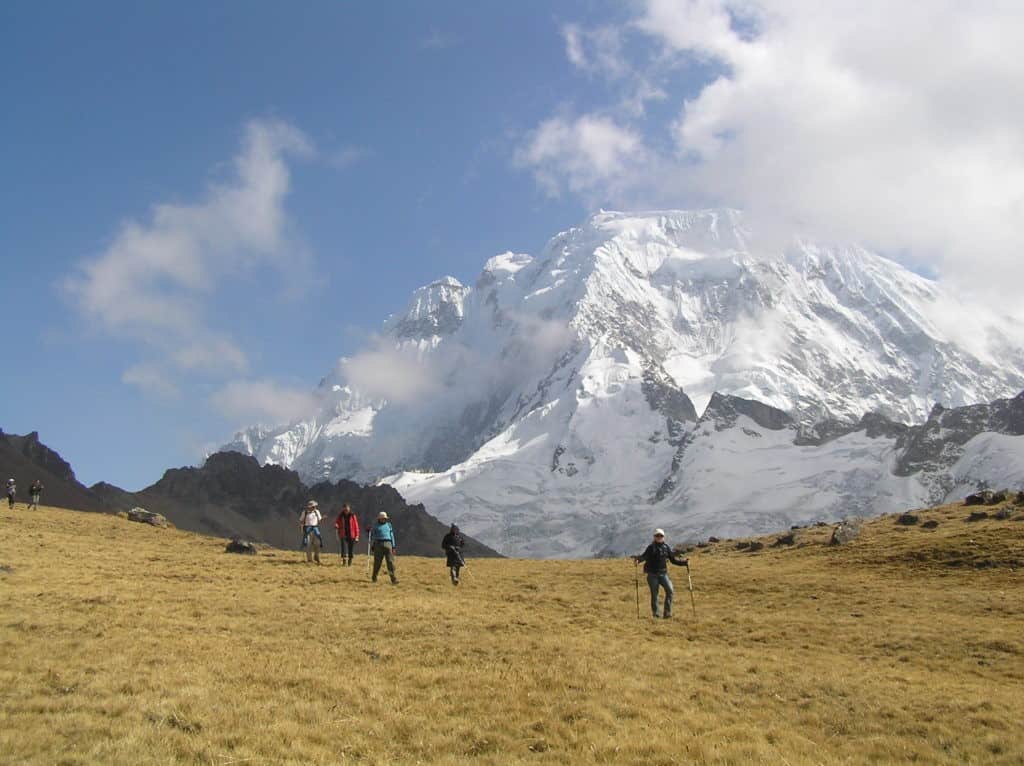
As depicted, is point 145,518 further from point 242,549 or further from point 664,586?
point 664,586

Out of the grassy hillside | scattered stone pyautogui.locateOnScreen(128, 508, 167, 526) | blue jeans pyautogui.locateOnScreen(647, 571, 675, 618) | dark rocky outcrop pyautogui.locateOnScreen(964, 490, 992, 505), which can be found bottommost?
the grassy hillside

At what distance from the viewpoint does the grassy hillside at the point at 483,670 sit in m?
13.8

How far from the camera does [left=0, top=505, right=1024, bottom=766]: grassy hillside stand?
45.2ft

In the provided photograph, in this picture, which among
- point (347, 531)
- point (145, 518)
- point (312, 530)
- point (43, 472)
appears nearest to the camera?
point (347, 531)

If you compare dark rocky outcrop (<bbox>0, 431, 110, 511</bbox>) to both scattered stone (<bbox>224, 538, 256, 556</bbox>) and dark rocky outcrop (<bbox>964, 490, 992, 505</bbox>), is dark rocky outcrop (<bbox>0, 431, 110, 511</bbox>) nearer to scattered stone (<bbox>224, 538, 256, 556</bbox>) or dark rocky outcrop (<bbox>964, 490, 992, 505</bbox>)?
scattered stone (<bbox>224, 538, 256, 556</bbox>)

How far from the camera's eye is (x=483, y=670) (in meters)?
18.5

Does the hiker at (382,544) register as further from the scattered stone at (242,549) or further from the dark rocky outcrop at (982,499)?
the dark rocky outcrop at (982,499)

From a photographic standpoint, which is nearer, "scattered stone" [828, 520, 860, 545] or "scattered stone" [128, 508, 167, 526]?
"scattered stone" [828, 520, 860, 545]

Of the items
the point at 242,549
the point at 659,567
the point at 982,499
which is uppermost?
the point at 982,499

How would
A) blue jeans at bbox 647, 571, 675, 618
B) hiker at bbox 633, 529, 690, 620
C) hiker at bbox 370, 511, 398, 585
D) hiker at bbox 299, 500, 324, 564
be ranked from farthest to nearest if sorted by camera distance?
hiker at bbox 299, 500, 324, 564 → hiker at bbox 370, 511, 398, 585 → hiker at bbox 633, 529, 690, 620 → blue jeans at bbox 647, 571, 675, 618

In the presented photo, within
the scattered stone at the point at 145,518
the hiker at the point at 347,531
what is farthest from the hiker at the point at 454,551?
the scattered stone at the point at 145,518

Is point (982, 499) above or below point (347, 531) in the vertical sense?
above

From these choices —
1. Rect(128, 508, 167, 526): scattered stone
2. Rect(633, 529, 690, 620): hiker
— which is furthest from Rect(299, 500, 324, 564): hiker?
Rect(128, 508, 167, 526): scattered stone

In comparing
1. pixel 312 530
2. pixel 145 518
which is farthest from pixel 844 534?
pixel 145 518
